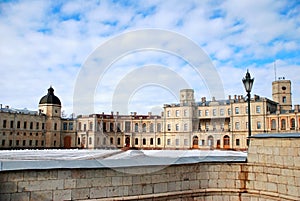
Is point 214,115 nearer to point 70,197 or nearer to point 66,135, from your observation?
point 66,135

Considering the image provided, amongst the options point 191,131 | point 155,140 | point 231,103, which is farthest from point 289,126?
point 155,140

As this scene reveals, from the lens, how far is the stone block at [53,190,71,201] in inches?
Result: 277

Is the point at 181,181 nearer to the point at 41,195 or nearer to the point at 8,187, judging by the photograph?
the point at 41,195

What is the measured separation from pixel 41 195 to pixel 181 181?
156 inches

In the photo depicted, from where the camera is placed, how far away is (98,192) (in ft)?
24.6

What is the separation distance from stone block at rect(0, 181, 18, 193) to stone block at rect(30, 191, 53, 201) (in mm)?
403

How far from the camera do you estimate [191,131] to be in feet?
239

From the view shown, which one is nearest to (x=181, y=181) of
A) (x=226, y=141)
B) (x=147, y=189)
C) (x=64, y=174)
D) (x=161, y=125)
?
(x=147, y=189)

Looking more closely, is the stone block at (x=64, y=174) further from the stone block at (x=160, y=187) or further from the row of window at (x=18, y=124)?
the row of window at (x=18, y=124)

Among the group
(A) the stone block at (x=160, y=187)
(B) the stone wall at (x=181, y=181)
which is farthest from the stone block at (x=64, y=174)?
(A) the stone block at (x=160, y=187)

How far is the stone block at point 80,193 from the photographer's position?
23.7ft

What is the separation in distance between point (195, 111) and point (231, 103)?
9553 millimetres

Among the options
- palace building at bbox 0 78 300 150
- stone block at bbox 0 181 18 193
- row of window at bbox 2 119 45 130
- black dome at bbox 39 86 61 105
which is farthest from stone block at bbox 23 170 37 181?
black dome at bbox 39 86 61 105

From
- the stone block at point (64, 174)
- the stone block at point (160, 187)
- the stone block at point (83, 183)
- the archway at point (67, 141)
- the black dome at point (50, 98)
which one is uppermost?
the black dome at point (50, 98)
